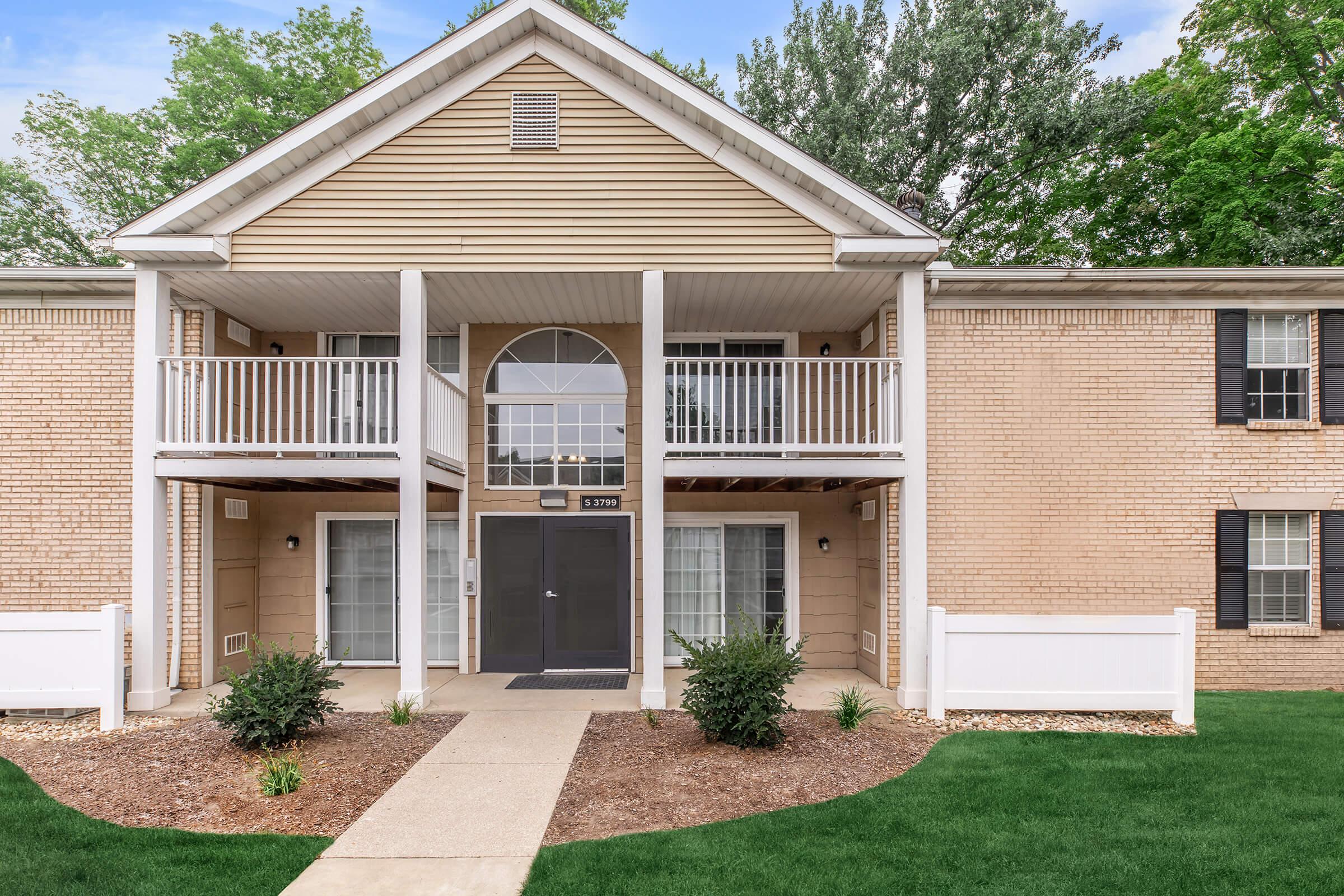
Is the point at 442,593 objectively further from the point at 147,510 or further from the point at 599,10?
the point at 599,10

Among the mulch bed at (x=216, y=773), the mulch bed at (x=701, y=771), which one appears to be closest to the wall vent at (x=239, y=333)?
the mulch bed at (x=216, y=773)

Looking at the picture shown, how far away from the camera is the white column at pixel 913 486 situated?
834cm

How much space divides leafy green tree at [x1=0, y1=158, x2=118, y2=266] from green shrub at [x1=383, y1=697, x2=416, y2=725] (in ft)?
61.1

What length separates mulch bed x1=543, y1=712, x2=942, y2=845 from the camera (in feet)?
17.7

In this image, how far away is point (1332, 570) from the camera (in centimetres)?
905

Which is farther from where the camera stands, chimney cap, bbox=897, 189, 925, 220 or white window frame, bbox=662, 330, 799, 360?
white window frame, bbox=662, 330, 799, 360

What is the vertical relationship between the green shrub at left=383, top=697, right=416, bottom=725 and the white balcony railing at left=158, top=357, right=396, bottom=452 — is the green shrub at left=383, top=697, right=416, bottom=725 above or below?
below

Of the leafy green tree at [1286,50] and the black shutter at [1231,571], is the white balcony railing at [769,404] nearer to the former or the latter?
the black shutter at [1231,571]

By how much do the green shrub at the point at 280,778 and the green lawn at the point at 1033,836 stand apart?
2310 mm

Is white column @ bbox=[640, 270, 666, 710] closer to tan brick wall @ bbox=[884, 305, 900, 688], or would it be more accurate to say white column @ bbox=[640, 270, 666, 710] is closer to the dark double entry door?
the dark double entry door

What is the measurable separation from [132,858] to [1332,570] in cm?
1179

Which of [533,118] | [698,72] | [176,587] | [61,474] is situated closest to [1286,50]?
[698,72]

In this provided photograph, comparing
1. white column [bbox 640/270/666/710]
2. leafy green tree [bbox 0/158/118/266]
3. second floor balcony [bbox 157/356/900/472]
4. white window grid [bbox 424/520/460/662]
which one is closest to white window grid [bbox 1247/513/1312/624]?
second floor balcony [bbox 157/356/900/472]

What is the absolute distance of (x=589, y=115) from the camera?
835 cm
